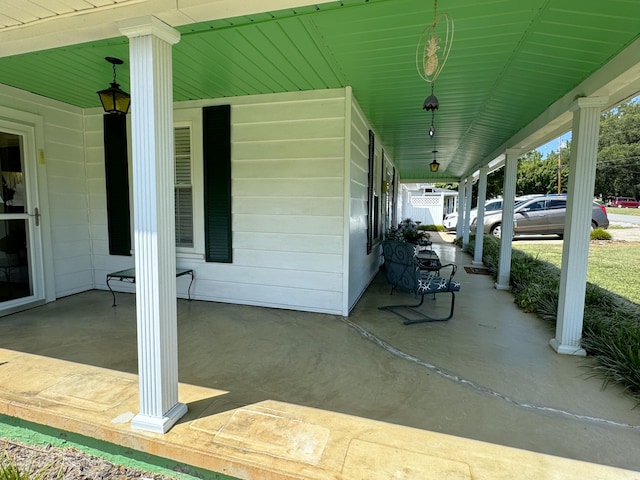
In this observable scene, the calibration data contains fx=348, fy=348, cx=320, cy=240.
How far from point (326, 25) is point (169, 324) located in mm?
2126


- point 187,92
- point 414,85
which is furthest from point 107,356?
point 414,85

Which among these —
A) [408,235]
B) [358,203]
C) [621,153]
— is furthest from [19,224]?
[621,153]

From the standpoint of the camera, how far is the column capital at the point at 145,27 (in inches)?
67.8

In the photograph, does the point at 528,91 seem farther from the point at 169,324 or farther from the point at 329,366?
the point at 169,324

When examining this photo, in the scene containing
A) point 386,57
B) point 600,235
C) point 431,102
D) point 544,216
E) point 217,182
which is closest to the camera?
point 431,102

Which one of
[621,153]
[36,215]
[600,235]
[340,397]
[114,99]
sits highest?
[621,153]

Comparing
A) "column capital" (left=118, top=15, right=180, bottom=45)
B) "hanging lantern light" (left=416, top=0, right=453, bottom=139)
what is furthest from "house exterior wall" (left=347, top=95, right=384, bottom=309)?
"column capital" (left=118, top=15, right=180, bottom=45)

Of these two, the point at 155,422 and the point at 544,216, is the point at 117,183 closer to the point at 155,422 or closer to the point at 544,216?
the point at 155,422

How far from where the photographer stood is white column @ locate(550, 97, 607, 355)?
293 centimetres

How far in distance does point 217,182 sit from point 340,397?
290 centimetres

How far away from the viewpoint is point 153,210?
5.90ft

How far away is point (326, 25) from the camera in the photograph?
7.61ft

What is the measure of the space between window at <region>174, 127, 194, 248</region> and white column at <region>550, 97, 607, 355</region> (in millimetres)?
4022

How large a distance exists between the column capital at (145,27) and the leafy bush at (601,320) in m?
3.61
